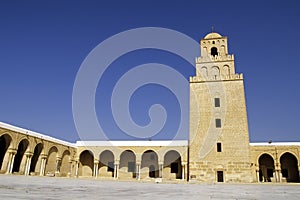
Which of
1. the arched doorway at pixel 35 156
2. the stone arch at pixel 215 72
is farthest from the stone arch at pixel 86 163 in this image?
the stone arch at pixel 215 72

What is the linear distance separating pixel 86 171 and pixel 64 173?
3082 mm

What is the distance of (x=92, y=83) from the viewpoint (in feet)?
47.5

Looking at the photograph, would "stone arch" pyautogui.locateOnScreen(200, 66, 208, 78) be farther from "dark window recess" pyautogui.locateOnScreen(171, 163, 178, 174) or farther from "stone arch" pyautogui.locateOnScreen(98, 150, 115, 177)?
"stone arch" pyautogui.locateOnScreen(98, 150, 115, 177)

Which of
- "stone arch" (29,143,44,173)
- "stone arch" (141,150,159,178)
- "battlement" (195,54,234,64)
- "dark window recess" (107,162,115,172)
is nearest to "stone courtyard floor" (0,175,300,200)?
"stone arch" (29,143,44,173)

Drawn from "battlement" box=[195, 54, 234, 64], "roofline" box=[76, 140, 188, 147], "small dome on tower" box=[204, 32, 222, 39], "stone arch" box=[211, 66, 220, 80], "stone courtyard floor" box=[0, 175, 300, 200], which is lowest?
"stone courtyard floor" box=[0, 175, 300, 200]

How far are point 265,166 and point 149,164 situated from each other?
10296mm

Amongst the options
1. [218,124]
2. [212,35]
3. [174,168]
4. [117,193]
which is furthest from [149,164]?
[117,193]

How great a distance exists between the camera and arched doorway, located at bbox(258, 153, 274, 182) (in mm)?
21844

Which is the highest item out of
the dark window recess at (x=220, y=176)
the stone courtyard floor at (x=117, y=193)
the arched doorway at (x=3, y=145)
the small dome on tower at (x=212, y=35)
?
the small dome on tower at (x=212, y=35)

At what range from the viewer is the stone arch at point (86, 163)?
25.1 meters

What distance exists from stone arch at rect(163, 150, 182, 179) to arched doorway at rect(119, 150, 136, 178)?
127 inches

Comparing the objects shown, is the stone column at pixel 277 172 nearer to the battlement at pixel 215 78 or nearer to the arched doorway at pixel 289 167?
the arched doorway at pixel 289 167

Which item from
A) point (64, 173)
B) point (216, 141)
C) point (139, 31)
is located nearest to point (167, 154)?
point (216, 141)

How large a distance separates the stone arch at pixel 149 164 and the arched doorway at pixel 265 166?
9137 millimetres
